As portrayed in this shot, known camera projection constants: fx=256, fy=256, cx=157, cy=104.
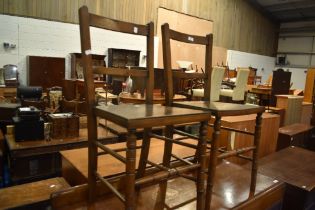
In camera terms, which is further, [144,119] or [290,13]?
[290,13]

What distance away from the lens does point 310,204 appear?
2139 mm

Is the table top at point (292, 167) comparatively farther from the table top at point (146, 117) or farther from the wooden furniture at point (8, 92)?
the wooden furniture at point (8, 92)

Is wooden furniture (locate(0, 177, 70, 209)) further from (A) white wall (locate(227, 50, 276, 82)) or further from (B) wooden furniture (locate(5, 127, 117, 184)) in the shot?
(A) white wall (locate(227, 50, 276, 82))

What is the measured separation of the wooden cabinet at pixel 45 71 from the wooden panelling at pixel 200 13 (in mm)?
1076

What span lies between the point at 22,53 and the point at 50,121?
391 centimetres

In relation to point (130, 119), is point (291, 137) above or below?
below

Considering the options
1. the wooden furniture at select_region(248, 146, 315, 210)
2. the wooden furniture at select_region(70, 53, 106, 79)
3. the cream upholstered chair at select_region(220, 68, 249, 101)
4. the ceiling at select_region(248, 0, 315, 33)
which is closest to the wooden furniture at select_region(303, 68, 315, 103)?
the cream upholstered chair at select_region(220, 68, 249, 101)

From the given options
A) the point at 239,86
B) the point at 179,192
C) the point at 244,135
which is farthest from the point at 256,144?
the point at 239,86

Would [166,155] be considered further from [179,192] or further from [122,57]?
[122,57]

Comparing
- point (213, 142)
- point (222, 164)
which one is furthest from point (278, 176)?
point (213, 142)

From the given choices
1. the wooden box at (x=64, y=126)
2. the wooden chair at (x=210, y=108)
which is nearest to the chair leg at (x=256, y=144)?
the wooden chair at (x=210, y=108)

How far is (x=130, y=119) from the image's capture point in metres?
1.02

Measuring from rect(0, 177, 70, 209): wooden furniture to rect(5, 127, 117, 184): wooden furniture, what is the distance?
60 cm

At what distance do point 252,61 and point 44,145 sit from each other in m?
11.3
